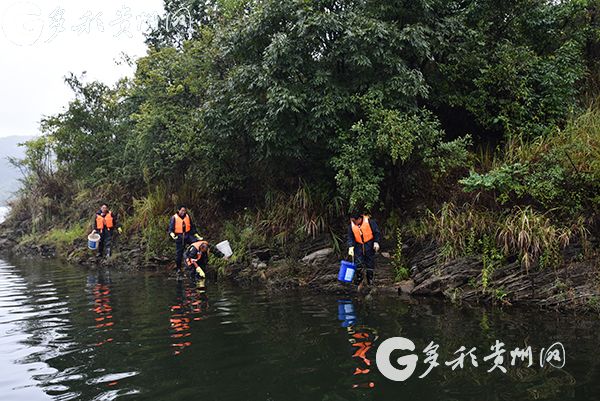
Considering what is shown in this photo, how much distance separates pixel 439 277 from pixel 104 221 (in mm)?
11671

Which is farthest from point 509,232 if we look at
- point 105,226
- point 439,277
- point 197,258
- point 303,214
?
point 105,226

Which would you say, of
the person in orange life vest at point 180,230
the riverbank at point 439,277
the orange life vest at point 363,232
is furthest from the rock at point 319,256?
the person in orange life vest at point 180,230

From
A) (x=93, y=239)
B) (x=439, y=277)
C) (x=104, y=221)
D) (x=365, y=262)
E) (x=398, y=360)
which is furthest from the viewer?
(x=104, y=221)

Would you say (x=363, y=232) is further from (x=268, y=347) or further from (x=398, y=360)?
(x=398, y=360)

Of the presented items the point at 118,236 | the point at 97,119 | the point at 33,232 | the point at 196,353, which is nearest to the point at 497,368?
the point at 196,353

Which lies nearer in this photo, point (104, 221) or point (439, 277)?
point (439, 277)

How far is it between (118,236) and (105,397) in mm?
13395

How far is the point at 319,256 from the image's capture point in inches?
430

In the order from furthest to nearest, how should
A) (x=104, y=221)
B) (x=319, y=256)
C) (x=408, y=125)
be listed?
(x=104, y=221) < (x=319, y=256) < (x=408, y=125)

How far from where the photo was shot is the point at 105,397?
4.45m

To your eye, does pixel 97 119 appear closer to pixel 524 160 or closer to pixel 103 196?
pixel 103 196

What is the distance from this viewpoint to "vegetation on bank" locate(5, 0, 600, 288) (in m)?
8.74

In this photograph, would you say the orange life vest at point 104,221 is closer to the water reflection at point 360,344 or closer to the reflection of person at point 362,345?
the water reflection at point 360,344

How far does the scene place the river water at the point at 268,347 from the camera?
4523mm
